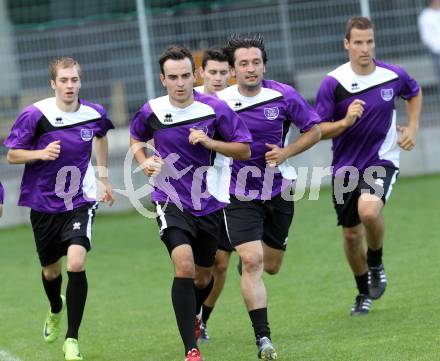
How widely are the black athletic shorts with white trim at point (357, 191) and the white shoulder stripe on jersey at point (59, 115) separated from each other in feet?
6.74

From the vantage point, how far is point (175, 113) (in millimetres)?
8047

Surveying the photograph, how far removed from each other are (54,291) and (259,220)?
1.85m

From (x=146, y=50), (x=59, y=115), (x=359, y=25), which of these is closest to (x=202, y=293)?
(x=59, y=115)

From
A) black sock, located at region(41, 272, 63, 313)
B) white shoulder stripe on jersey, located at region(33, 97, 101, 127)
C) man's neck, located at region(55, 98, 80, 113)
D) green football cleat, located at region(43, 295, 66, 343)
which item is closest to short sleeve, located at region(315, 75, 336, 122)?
white shoulder stripe on jersey, located at region(33, 97, 101, 127)

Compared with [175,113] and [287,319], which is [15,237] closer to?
[287,319]

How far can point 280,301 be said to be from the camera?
34.2 ft

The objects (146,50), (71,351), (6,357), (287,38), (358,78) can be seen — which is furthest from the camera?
(287,38)

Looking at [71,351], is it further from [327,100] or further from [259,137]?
[327,100]

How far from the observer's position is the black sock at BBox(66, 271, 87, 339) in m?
8.48

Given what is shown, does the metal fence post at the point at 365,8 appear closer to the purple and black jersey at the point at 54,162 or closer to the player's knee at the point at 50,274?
the purple and black jersey at the point at 54,162

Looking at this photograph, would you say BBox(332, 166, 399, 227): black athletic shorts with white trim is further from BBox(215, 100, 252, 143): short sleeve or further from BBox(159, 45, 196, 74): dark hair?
BBox(159, 45, 196, 74): dark hair

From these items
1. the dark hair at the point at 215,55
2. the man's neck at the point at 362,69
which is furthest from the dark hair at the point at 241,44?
the man's neck at the point at 362,69

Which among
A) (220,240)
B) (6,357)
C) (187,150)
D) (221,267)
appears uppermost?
(187,150)

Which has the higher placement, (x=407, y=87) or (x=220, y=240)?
(x=407, y=87)
